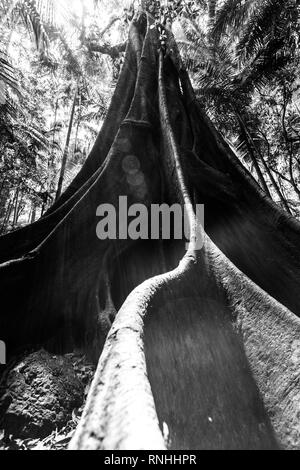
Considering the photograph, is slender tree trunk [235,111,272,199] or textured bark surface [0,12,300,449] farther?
slender tree trunk [235,111,272,199]

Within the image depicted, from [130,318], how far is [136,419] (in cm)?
46

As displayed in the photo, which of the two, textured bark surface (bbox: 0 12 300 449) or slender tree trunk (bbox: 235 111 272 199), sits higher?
slender tree trunk (bbox: 235 111 272 199)

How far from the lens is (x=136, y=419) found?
76 cm

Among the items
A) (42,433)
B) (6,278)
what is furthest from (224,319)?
(6,278)

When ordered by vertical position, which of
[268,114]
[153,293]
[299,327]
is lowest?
[299,327]

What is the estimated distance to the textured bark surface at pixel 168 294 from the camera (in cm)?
113

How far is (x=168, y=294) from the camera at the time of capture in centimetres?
155

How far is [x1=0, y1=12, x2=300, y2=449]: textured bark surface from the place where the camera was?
1.13 m

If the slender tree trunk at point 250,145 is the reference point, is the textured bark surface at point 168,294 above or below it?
below

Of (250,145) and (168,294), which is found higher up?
(250,145)

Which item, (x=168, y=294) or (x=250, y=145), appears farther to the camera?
(x=250, y=145)
